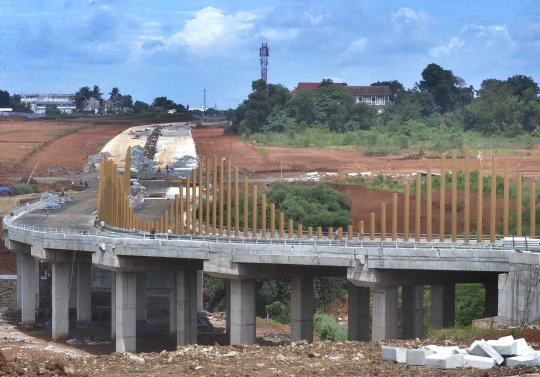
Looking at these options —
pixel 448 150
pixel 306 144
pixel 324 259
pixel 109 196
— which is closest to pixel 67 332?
pixel 109 196

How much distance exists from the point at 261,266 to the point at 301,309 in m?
5.54

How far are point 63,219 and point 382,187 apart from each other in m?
58.0

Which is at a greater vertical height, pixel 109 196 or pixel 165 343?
pixel 109 196

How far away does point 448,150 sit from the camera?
177m

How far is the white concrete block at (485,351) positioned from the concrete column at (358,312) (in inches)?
1185

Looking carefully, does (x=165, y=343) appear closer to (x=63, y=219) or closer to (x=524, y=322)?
(x=63, y=219)

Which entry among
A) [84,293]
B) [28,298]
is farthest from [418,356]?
[28,298]

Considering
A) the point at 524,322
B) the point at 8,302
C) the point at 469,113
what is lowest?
the point at 8,302

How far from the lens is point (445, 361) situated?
130ft

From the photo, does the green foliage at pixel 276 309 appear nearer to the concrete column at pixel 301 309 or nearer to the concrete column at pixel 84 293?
the concrete column at pixel 84 293

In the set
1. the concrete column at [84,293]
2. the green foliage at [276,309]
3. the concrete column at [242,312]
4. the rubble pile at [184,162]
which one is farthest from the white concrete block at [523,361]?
the rubble pile at [184,162]

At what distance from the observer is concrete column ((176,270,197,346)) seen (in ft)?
241

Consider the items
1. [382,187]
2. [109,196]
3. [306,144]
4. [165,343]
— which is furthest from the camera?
[306,144]

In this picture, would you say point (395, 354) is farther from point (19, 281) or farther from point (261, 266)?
point (19, 281)
